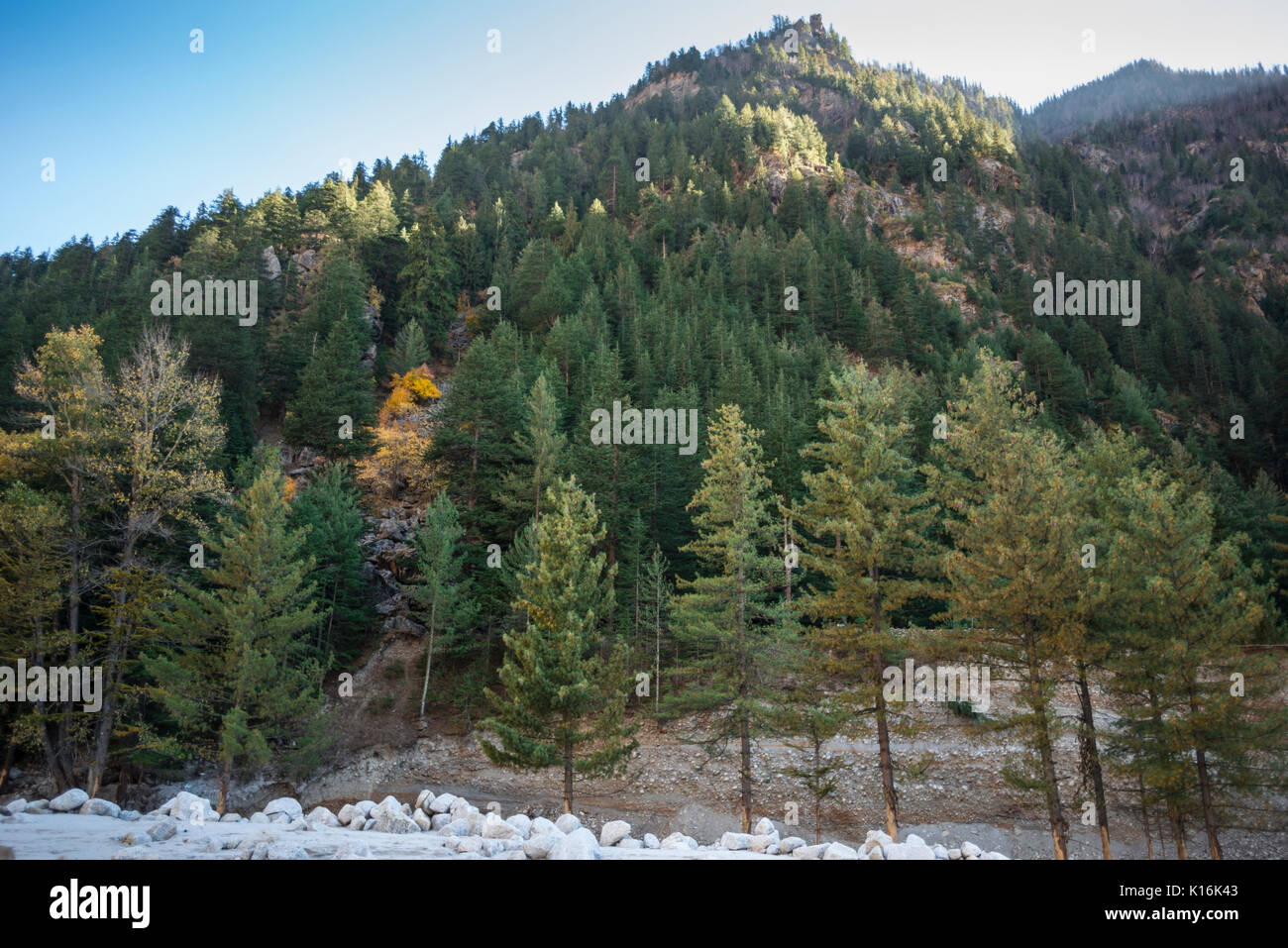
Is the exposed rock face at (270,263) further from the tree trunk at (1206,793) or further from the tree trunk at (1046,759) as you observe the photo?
the tree trunk at (1206,793)

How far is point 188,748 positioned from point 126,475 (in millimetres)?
9746

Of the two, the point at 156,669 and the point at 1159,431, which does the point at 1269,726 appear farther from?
the point at 1159,431

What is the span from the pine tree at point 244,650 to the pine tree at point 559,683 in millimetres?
8167

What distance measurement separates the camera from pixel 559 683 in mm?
19125

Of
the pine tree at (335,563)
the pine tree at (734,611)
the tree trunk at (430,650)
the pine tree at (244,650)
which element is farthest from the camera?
the pine tree at (335,563)

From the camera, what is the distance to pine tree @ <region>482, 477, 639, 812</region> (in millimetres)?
18625

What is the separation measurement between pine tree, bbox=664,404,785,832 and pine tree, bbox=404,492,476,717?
12005mm

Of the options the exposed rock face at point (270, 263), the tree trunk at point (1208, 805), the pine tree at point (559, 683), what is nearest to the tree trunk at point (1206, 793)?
the tree trunk at point (1208, 805)

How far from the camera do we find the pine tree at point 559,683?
18.6 metres

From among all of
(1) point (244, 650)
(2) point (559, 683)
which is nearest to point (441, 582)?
(1) point (244, 650)

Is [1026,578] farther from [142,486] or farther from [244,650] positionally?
[142,486]

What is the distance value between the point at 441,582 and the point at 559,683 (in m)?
12.7

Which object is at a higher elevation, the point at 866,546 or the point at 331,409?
the point at 331,409
